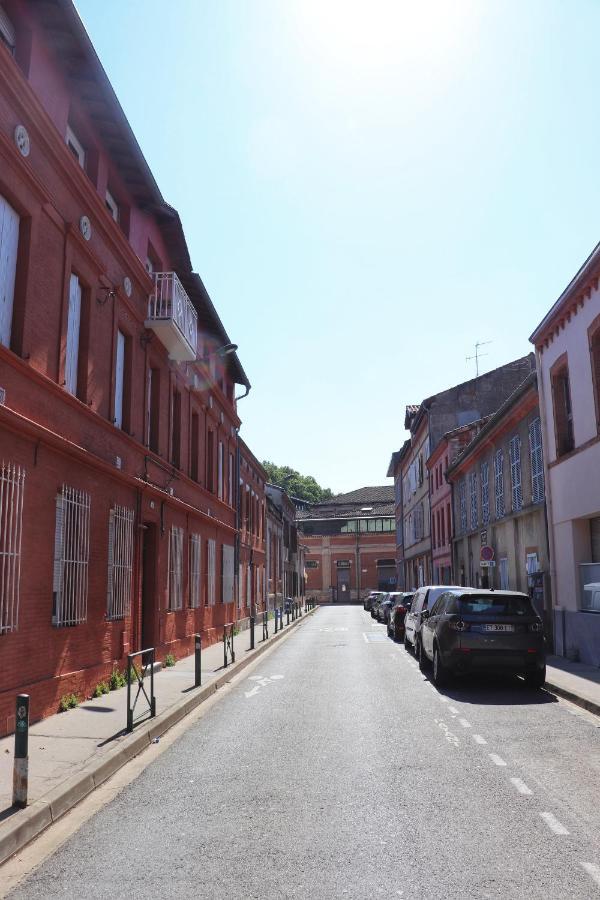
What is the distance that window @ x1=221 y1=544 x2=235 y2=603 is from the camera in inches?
955

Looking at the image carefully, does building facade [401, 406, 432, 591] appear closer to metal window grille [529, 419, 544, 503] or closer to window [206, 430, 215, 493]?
window [206, 430, 215, 493]

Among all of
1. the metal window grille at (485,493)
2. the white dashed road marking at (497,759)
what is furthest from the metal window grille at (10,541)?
the metal window grille at (485,493)

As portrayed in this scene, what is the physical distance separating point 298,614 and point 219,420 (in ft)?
85.1

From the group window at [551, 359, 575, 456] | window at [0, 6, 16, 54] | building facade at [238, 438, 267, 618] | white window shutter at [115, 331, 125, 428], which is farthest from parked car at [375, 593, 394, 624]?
window at [0, 6, 16, 54]

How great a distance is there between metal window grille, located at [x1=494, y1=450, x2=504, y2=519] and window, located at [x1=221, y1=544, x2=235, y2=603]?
9.12 m

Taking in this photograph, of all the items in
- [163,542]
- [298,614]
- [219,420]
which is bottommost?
[298,614]

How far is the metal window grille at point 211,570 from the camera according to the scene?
71.7 feet

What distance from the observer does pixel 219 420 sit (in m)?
23.9

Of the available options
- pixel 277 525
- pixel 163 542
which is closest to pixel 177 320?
pixel 163 542

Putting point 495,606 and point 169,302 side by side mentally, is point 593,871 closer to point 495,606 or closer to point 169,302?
point 495,606

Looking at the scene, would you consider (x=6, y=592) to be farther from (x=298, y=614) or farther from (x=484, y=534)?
(x=298, y=614)

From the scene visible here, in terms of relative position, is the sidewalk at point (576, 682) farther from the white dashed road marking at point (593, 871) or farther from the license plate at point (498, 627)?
the white dashed road marking at point (593, 871)

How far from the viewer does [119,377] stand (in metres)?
14.0

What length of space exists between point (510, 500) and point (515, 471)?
1.04 metres
